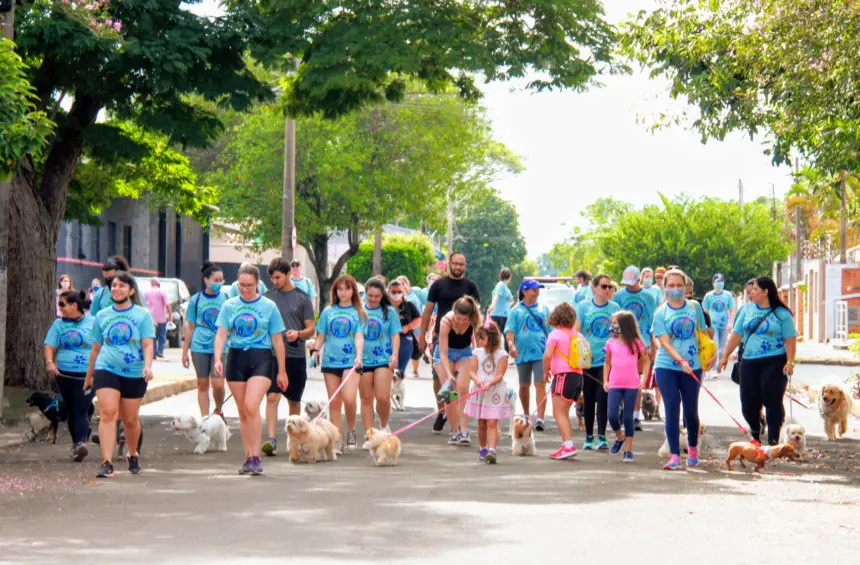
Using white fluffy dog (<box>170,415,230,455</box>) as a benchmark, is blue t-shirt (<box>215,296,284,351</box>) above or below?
above

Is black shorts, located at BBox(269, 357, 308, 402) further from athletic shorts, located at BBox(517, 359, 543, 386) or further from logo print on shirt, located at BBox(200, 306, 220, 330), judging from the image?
athletic shorts, located at BBox(517, 359, 543, 386)

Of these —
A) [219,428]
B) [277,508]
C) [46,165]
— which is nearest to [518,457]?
[219,428]

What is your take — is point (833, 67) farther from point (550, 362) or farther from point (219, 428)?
point (219, 428)

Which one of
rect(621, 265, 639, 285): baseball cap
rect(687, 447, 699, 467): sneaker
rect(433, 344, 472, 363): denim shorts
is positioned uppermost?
rect(621, 265, 639, 285): baseball cap

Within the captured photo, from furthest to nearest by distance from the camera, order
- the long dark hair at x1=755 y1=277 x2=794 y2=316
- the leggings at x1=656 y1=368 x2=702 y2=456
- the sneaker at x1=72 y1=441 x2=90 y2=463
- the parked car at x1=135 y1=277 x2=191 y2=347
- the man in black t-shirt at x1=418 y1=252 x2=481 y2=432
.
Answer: the parked car at x1=135 y1=277 x2=191 y2=347 → the man in black t-shirt at x1=418 y1=252 x2=481 y2=432 → the long dark hair at x1=755 y1=277 x2=794 y2=316 → the sneaker at x1=72 y1=441 x2=90 y2=463 → the leggings at x1=656 y1=368 x2=702 y2=456

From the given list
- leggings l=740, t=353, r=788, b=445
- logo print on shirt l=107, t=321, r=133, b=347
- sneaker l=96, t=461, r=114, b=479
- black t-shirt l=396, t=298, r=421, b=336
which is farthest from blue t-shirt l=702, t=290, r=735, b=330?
sneaker l=96, t=461, r=114, b=479

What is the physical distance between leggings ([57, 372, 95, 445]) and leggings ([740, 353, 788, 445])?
20.1 ft

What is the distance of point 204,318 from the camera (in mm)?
14289

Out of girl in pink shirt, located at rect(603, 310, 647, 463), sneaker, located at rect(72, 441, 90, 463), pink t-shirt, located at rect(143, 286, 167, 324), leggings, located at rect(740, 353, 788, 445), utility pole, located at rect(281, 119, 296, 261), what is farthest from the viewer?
utility pole, located at rect(281, 119, 296, 261)

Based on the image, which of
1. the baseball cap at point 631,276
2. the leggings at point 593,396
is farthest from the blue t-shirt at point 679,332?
the baseball cap at point 631,276

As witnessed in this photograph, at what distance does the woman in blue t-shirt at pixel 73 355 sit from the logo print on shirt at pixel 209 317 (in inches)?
63.9

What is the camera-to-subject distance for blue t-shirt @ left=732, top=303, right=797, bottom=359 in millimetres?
13008

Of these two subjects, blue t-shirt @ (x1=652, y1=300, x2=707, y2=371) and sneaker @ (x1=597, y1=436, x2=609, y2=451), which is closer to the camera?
blue t-shirt @ (x1=652, y1=300, x2=707, y2=371)

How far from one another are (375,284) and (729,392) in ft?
36.0
